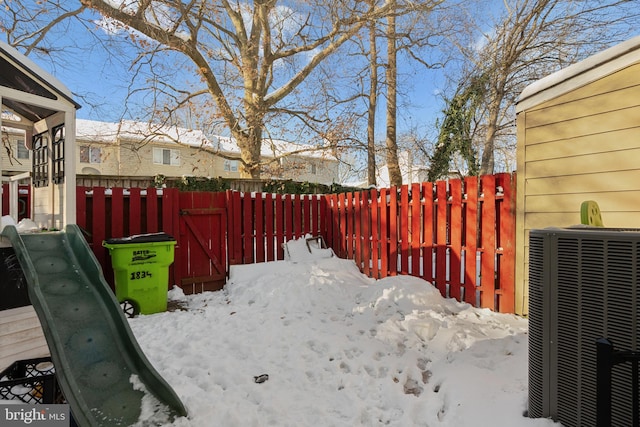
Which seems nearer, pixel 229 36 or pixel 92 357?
pixel 92 357

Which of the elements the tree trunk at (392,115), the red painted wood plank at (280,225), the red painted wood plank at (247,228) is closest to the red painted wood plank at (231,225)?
the red painted wood plank at (247,228)

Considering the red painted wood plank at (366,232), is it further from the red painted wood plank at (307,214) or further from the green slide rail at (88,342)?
the green slide rail at (88,342)

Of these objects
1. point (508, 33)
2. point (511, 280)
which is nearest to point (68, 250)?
point (511, 280)

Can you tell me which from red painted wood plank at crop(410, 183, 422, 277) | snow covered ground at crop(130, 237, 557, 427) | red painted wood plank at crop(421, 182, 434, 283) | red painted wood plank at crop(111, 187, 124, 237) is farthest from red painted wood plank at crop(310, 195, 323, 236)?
red painted wood plank at crop(111, 187, 124, 237)

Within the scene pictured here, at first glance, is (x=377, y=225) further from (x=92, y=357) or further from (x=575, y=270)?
(x=92, y=357)

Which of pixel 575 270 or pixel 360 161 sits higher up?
pixel 360 161

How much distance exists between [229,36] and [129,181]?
303 inches

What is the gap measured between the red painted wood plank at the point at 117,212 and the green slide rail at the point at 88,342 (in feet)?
6.38

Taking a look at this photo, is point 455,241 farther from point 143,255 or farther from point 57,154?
point 57,154

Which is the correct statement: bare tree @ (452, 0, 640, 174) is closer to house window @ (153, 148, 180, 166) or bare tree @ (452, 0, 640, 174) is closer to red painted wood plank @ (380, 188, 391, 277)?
red painted wood plank @ (380, 188, 391, 277)

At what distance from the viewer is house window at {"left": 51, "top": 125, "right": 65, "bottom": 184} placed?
3.17m

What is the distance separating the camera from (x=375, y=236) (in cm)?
559

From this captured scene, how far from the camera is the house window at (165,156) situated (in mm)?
20828

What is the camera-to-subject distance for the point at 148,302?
4262mm
